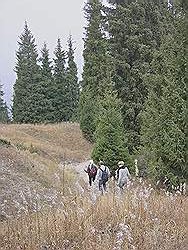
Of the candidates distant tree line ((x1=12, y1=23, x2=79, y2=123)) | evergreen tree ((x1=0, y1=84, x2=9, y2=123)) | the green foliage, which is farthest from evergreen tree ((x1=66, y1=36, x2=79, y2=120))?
the green foliage

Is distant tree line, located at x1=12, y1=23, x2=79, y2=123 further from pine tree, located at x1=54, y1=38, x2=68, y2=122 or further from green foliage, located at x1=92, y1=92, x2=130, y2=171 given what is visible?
green foliage, located at x1=92, y1=92, x2=130, y2=171

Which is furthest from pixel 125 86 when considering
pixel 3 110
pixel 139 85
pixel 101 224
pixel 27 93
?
pixel 3 110

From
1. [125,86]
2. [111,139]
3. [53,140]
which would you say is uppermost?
[125,86]

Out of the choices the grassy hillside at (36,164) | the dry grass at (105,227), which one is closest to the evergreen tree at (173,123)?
the grassy hillside at (36,164)

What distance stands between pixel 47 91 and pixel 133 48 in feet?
86.9

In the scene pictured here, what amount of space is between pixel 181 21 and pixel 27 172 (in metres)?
8.72

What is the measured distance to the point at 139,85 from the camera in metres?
26.6

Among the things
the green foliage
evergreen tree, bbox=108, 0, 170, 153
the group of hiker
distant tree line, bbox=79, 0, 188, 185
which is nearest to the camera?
the group of hiker

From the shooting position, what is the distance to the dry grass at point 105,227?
17.8ft

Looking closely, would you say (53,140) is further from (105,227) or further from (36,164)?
(105,227)

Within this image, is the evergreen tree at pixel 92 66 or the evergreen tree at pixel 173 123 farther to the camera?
the evergreen tree at pixel 92 66

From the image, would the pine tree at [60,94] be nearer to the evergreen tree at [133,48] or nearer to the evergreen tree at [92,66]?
the evergreen tree at [92,66]

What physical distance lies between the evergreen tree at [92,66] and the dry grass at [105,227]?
29.3 m

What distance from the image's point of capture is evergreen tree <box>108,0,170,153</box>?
26.2 meters
